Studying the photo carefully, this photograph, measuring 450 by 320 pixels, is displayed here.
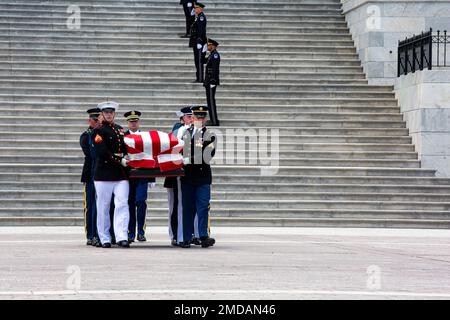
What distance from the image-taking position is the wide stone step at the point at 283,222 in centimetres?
2152

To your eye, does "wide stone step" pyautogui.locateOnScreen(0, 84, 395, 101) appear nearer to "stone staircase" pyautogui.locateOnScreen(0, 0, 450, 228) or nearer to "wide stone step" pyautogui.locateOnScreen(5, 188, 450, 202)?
"stone staircase" pyautogui.locateOnScreen(0, 0, 450, 228)

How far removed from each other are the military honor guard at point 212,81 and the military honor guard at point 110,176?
8.92 metres

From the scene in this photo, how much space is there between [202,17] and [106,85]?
9.02 feet

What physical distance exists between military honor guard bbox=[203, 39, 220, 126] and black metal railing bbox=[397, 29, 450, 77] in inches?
172

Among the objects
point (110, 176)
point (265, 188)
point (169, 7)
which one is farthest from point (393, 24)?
point (110, 176)

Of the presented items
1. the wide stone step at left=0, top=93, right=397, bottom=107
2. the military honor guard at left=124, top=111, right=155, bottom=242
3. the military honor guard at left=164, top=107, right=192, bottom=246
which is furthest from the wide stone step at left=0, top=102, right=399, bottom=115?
the military honor guard at left=164, top=107, right=192, bottom=246

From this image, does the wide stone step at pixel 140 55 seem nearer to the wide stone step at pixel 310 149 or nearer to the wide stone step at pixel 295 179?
the wide stone step at pixel 310 149

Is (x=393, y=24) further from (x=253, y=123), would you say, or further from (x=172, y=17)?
(x=172, y=17)

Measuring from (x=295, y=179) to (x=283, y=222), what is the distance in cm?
163

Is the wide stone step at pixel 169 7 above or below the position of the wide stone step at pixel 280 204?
above

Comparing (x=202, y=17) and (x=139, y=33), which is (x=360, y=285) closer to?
(x=202, y=17)

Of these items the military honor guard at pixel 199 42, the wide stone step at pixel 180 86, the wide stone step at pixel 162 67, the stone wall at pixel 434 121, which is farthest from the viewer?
the wide stone step at pixel 162 67

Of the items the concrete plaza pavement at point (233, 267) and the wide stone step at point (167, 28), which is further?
the wide stone step at point (167, 28)

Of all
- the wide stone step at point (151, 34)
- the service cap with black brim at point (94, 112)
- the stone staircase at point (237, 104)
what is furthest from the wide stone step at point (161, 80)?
the service cap with black brim at point (94, 112)
